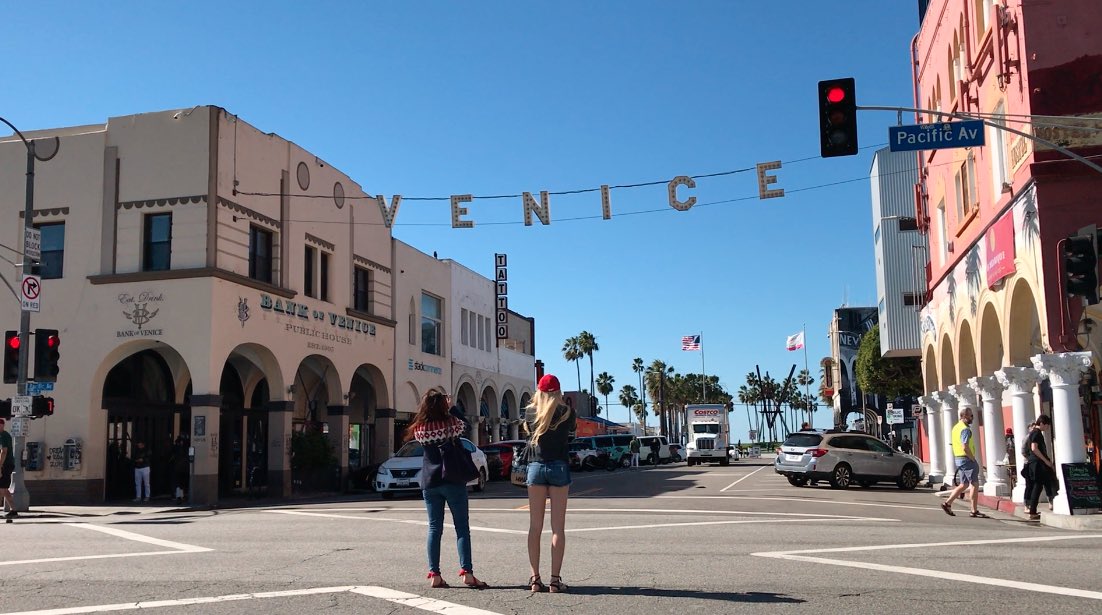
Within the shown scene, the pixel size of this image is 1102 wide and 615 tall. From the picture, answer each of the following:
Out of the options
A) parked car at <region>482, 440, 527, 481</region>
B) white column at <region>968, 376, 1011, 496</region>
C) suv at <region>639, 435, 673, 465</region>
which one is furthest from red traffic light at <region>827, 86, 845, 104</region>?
suv at <region>639, 435, 673, 465</region>

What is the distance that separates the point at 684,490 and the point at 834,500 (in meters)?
4.53

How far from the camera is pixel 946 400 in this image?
89.8 ft

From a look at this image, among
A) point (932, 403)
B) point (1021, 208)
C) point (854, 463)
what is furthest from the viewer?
point (932, 403)

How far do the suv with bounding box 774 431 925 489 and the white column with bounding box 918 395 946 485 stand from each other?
1224 millimetres

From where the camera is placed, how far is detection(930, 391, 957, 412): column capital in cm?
2702

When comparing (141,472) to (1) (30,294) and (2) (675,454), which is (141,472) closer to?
(1) (30,294)

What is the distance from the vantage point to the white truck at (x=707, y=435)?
176 feet

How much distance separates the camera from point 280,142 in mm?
29094

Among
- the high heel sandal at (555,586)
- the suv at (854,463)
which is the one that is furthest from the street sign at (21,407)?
the suv at (854,463)

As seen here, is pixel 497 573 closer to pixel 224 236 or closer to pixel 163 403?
pixel 224 236

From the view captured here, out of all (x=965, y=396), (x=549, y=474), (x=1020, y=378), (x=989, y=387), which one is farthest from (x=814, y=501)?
(x=549, y=474)

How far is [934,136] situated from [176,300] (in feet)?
59.8

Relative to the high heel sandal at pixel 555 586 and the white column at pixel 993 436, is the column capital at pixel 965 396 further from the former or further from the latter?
the high heel sandal at pixel 555 586

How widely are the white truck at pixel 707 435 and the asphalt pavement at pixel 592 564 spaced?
36569 millimetres
